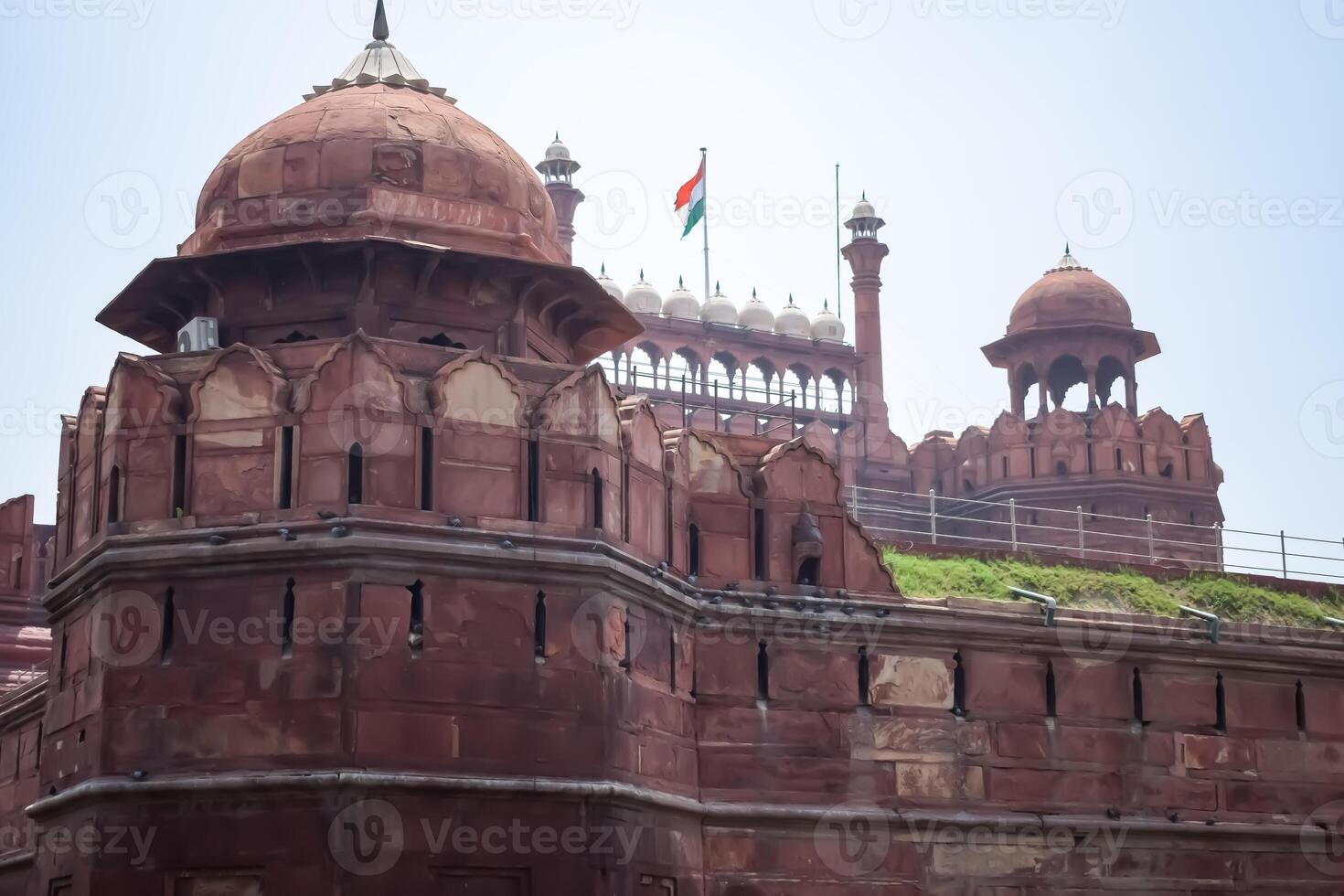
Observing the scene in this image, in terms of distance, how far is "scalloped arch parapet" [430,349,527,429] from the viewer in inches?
608

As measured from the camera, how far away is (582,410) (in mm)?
15953

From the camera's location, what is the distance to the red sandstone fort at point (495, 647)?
575 inches

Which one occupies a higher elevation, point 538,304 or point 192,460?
point 538,304

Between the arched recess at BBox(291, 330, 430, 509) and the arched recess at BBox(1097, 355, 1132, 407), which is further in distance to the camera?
the arched recess at BBox(1097, 355, 1132, 407)

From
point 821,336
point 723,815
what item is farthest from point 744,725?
point 821,336

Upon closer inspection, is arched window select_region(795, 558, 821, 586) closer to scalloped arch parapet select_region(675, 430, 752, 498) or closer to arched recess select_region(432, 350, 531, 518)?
scalloped arch parapet select_region(675, 430, 752, 498)

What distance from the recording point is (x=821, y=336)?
38375mm

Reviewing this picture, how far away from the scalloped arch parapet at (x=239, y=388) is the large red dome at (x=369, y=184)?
1.56 meters

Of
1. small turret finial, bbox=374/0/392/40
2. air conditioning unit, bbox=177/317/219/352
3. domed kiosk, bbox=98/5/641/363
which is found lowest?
air conditioning unit, bbox=177/317/219/352

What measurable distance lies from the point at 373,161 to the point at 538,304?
178 centimetres

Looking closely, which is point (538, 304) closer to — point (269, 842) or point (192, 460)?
point (192, 460)

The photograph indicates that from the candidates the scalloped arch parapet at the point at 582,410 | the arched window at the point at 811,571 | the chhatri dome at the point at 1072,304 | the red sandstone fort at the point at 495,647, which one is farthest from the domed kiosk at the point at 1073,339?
the scalloped arch parapet at the point at 582,410

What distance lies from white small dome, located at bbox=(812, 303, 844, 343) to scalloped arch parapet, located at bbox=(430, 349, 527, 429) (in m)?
22.8

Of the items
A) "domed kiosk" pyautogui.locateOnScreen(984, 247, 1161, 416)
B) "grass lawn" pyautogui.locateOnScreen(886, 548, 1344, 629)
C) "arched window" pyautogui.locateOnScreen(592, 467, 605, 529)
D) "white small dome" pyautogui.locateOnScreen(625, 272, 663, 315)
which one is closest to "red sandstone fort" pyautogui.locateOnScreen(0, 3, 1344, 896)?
"arched window" pyautogui.locateOnScreen(592, 467, 605, 529)
